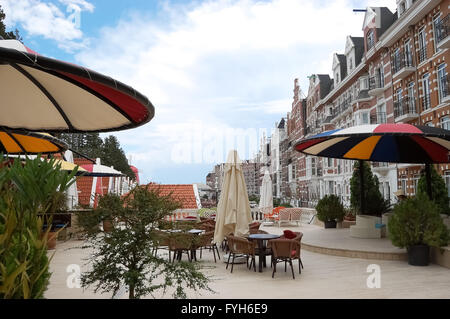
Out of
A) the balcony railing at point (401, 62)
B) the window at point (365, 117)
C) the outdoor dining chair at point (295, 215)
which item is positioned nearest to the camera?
the outdoor dining chair at point (295, 215)

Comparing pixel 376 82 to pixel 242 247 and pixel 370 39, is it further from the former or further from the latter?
pixel 242 247

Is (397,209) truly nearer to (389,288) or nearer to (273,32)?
(389,288)

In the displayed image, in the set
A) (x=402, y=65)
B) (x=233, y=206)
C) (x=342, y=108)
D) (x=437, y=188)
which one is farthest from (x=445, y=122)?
(x=233, y=206)

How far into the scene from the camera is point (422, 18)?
20453mm

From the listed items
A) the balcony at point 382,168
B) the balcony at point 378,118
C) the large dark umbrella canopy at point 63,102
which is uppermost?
the balcony at point 378,118

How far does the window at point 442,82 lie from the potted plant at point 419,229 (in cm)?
1335

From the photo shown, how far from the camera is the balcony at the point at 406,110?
71.1 ft

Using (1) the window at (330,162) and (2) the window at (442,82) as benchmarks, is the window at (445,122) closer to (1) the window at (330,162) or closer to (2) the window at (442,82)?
(2) the window at (442,82)

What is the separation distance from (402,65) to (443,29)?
13.8 feet

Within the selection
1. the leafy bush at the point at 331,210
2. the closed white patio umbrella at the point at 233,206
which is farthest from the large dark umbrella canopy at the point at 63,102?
the leafy bush at the point at 331,210

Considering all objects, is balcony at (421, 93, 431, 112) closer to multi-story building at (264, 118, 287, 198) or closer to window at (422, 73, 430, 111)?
window at (422, 73, 430, 111)
